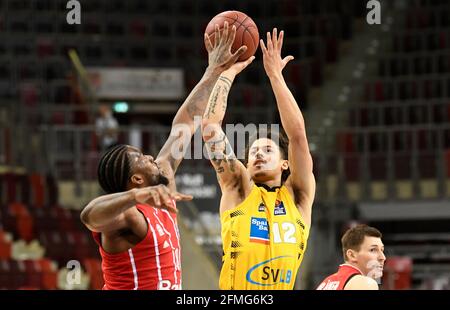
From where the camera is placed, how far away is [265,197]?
18.1 feet

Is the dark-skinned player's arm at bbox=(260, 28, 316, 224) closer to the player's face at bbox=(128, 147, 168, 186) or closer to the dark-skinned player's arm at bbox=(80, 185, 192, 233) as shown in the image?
the player's face at bbox=(128, 147, 168, 186)

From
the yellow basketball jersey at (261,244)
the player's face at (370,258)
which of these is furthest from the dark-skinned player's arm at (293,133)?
the player's face at (370,258)

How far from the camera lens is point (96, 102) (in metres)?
16.5

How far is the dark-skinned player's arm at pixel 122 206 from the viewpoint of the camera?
12.9 feet

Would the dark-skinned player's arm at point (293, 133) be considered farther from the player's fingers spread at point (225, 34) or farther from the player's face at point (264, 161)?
the player's fingers spread at point (225, 34)

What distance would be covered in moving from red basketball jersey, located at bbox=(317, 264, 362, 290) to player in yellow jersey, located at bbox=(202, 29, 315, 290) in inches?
9.7

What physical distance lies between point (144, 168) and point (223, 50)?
1.20 meters

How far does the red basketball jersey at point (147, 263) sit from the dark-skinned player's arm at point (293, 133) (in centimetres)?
102

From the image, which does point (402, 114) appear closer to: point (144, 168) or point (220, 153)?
point (220, 153)

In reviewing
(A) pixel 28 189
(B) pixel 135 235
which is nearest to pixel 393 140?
(A) pixel 28 189

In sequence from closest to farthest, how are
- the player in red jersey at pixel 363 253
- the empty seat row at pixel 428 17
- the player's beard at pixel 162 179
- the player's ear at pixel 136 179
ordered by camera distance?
the player's ear at pixel 136 179
the player's beard at pixel 162 179
the player in red jersey at pixel 363 253
the empty seat row at pixel 428 17

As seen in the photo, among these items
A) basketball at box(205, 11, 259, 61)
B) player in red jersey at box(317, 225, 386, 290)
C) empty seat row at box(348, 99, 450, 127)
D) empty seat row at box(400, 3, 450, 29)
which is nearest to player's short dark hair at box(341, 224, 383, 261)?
player in red jersey at box(317, 225, 386, 290)

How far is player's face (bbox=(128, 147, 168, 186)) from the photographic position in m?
4.73

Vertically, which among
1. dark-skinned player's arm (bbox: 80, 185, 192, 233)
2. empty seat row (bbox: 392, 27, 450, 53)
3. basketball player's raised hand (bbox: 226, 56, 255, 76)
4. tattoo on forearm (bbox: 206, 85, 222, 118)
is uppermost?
empty seat row (bbox: 392, 27, 450, 53)
